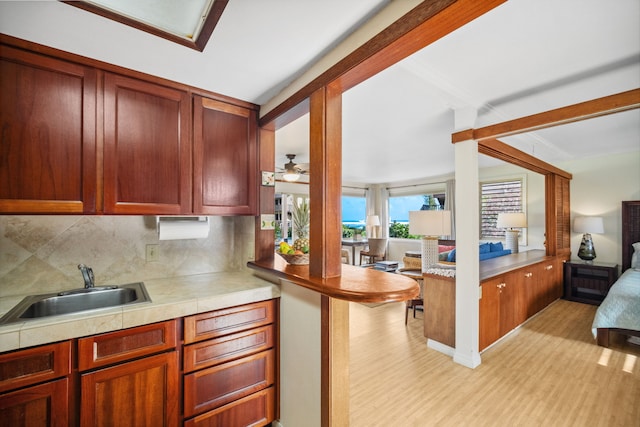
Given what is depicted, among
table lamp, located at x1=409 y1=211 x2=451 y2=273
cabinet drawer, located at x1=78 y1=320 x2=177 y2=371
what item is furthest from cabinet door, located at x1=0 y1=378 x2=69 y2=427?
table lamp, located at x1=409 y1=211 x2=451 y2=273

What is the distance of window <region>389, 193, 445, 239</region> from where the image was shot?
7391mm

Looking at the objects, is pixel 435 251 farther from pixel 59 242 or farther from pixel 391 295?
pixel 59 242

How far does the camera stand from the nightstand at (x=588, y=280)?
13.6ft

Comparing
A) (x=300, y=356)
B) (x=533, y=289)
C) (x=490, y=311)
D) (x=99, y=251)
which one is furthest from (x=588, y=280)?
(x=99, y=251)

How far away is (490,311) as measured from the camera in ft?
9.20

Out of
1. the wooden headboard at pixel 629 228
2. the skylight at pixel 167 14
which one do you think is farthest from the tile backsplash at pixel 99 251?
the wooden headboard at pixel 629 228

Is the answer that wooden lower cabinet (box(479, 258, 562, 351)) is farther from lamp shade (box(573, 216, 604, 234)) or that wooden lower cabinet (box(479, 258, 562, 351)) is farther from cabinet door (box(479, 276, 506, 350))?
lamp shade (box(573, 216, 604, 234))

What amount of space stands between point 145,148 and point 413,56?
1776mm

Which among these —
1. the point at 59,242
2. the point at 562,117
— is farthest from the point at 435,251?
the point at 59,242

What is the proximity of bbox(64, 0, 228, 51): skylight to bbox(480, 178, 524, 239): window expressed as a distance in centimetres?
589

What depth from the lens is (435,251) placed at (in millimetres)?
3312

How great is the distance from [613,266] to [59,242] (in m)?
6.38

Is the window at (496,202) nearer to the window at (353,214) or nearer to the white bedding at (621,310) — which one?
the white bedding at (621,310)

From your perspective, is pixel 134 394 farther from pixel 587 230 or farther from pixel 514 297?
pixel 587 230
